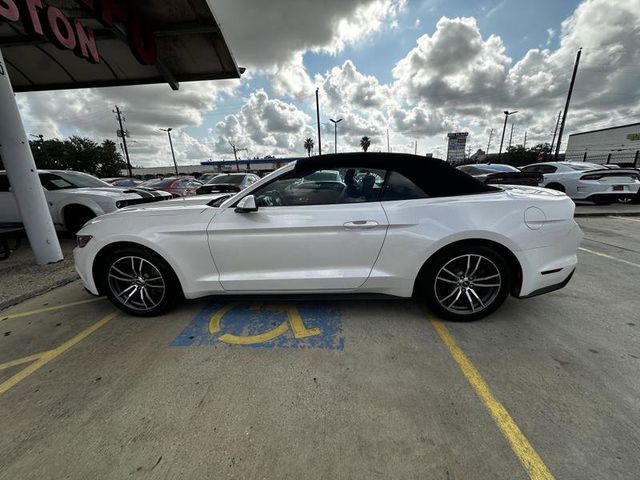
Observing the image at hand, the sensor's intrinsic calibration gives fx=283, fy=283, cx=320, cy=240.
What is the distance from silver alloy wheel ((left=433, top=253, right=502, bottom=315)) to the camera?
2619mm

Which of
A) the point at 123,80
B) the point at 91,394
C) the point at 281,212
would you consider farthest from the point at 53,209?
the point at 281,212

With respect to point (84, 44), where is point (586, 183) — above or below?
below

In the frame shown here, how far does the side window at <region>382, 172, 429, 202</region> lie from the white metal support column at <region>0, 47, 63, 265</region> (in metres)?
5.38

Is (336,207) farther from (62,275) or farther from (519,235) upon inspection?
(62,275)

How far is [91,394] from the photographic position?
1982 millimetres

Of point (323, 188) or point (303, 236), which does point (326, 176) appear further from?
point (303, 236)

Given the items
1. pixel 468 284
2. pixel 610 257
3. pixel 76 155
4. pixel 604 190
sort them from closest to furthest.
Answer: pixel 468 284
pixel 610 257
pixel 604 190
pixel 76 155

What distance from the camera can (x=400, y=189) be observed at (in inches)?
103

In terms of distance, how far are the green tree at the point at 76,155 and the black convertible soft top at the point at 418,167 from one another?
186ft

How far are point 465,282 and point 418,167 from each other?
1.17 m

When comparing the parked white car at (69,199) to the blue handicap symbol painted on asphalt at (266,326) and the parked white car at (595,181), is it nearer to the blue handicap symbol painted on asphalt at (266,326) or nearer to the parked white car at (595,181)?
the blue handicap symbol painted on asphalt at (266,326)

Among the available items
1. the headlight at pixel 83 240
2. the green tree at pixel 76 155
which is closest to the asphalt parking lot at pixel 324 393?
the headlight at pixel 83 240

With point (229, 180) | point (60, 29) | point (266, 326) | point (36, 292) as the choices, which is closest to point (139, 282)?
point (266, 326)

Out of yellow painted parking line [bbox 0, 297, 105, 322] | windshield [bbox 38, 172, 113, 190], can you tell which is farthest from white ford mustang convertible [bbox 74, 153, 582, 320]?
windshield [bbox 38, 172, 113, 190]
